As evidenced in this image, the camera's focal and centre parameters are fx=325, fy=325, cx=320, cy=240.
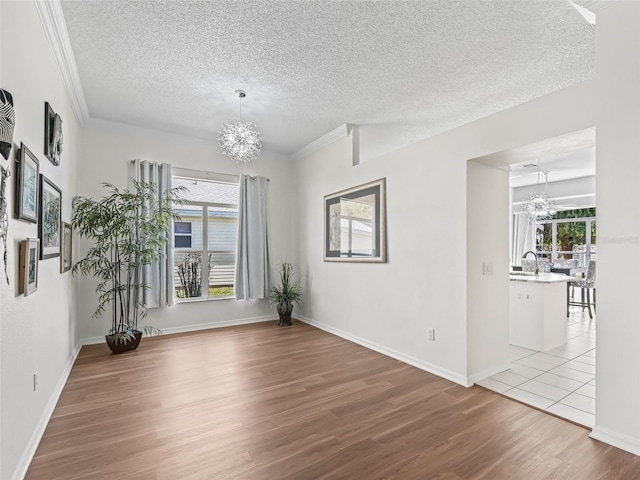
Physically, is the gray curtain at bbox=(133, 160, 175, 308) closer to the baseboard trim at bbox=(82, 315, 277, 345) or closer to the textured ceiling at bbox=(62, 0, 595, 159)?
the baseboard trim at bbox=(82, 315, 277, 345)

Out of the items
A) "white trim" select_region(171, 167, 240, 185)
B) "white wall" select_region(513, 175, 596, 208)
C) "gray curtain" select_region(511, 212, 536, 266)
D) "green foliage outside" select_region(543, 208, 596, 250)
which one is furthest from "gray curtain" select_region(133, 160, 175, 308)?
"green foliage outside" select_region(543, 208, 596, 250)

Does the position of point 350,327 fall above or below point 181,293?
below

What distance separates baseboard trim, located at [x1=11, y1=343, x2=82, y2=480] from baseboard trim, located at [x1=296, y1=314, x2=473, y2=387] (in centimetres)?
312

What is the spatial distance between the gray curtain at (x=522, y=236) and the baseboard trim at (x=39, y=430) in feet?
32.9

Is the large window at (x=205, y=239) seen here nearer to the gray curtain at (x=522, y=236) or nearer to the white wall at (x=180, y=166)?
the white wall at (x=180, y=166)

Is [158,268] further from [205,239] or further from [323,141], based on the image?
[323,141]

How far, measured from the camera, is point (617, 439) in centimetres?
203

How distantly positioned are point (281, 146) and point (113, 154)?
2.42 meters

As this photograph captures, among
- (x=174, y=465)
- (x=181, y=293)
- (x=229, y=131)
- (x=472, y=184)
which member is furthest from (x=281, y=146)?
(x=174, y=465)

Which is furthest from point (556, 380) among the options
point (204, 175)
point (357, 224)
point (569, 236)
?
point (569, 236)

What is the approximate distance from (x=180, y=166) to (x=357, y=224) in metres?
2.84

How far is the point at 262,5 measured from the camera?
2.26 meters

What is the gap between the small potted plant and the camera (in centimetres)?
528

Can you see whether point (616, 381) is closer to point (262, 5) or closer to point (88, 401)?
point (262, 5)
